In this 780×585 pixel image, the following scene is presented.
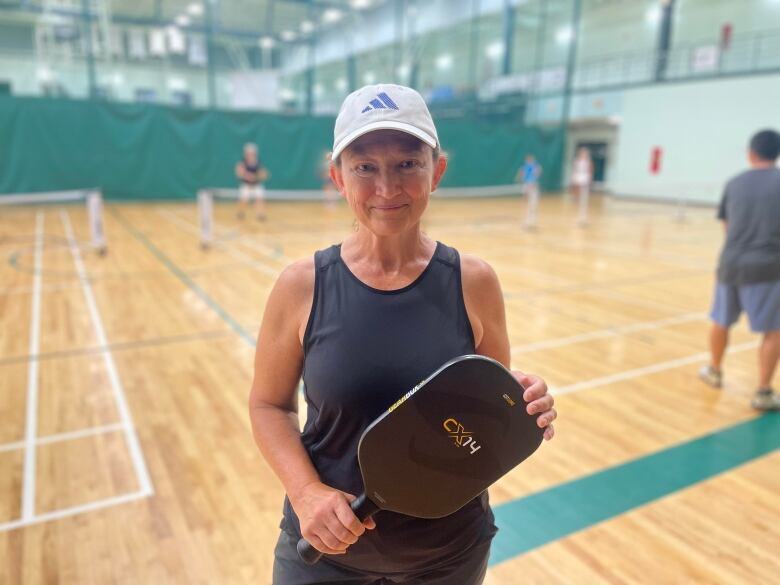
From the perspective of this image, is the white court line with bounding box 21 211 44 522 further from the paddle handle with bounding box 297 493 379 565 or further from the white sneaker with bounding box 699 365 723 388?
the white sneaker with bounding box 699 365 723 388

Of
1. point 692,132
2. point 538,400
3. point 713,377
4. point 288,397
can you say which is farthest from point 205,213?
point 692,132

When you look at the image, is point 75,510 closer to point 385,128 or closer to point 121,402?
point 121,402

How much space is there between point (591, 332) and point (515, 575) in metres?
3.88

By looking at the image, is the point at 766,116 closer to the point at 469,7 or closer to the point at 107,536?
the point at 469,7

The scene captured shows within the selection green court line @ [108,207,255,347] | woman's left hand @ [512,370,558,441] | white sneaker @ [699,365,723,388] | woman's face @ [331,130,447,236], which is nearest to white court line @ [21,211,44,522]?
green court line @ [108,207,255,347]

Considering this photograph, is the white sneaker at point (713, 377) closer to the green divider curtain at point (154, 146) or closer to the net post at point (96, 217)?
the net post at point (96, 217)

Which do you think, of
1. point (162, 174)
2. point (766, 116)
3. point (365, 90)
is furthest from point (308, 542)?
point (766, 116)

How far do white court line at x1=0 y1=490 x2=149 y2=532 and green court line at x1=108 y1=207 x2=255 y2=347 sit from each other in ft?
7.95

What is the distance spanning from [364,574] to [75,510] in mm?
2351

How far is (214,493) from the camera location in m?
3.14

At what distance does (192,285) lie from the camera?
7.77 meters

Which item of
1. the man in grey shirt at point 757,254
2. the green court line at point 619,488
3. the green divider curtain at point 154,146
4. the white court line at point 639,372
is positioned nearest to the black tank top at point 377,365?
the green court line at point 619,488

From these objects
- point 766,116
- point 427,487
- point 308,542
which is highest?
point 766,116

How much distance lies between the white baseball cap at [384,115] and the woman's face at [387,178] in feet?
0.09
